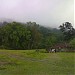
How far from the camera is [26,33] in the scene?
59.9 meters

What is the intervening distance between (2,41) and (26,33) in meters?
6.35

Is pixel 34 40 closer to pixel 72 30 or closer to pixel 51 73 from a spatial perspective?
pixel 72 30

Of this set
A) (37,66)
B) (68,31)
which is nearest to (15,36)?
(68,31)

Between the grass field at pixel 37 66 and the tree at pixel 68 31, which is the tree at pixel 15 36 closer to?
the tree at pixel 68 31

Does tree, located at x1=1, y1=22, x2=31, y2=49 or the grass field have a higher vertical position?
tree, located at x1=1, y1=22, x2=31, y2=49

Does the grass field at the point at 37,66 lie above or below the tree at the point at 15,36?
below

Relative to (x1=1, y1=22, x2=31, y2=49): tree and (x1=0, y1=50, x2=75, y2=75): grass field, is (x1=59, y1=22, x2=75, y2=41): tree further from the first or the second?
(x1=0, y1=50, x2=75, y2=75): grass field

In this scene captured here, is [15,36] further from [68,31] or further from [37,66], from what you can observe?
[37,66]

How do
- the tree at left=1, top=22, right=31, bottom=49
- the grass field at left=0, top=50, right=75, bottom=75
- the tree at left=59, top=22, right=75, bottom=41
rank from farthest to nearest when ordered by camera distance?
the tree at left=59, top=22, right=75, bottom=41
the tree at left=1, top=22, right=31, bottom=49
the grass field at left=0, top=50, right=75, bottom=75

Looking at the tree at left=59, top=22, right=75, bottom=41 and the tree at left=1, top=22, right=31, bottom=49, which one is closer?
the tree at left=1, top=22, right=31, bottom=49

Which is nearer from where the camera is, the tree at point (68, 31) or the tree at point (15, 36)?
the tree at point (15, 36)

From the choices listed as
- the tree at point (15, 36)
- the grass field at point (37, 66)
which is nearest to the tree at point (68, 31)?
the tree at point (15, 36)

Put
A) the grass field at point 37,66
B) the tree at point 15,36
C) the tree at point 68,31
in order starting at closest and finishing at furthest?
the grass field at point 37,66, the tree at point 15,36, the tree at point 68,31

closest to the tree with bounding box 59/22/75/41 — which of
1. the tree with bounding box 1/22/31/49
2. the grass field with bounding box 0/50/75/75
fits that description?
the tree with bounding box 1/22/31/49
